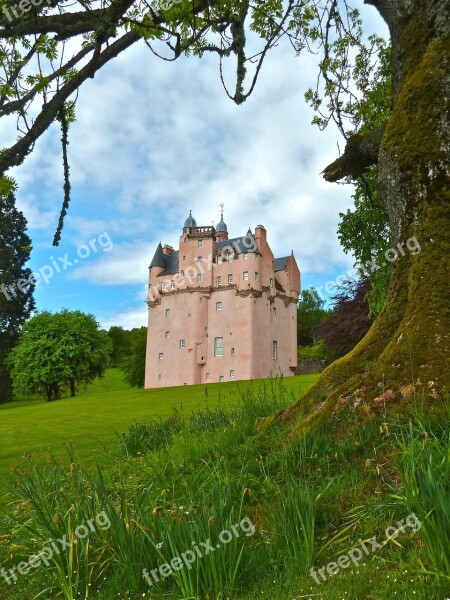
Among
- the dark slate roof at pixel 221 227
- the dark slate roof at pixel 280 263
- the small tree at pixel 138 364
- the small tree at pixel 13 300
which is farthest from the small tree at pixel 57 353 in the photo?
the dark slate roof at pixel 280 263

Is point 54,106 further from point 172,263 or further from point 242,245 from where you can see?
point 172,263

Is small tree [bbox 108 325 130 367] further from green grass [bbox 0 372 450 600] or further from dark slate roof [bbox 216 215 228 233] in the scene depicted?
green grass [bbox 0 372 450 600]

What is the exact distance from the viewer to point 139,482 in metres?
5.74

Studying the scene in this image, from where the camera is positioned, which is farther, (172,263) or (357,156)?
(172,263)

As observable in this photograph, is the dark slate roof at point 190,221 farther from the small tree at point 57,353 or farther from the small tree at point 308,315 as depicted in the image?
the small tree at point 308,315

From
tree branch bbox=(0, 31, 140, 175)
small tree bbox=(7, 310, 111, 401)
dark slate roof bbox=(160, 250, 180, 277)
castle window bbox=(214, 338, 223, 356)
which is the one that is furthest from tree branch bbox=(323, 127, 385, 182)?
dark slate roof bbox=(160, 250, 180, 277)

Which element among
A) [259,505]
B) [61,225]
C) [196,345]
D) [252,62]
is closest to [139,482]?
[259,505]

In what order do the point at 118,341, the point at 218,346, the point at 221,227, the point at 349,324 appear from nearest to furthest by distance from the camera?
the point at 349,324, the point at 218,346, the point at 221,227, the point at 118,341

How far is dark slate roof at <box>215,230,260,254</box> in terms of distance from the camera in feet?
176

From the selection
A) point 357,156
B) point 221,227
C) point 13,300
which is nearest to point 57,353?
point 13,300

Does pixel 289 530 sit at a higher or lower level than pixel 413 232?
lower

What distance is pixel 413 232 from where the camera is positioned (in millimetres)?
5922

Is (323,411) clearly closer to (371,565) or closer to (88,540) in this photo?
(371,565)

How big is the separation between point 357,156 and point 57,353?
49.9 m
